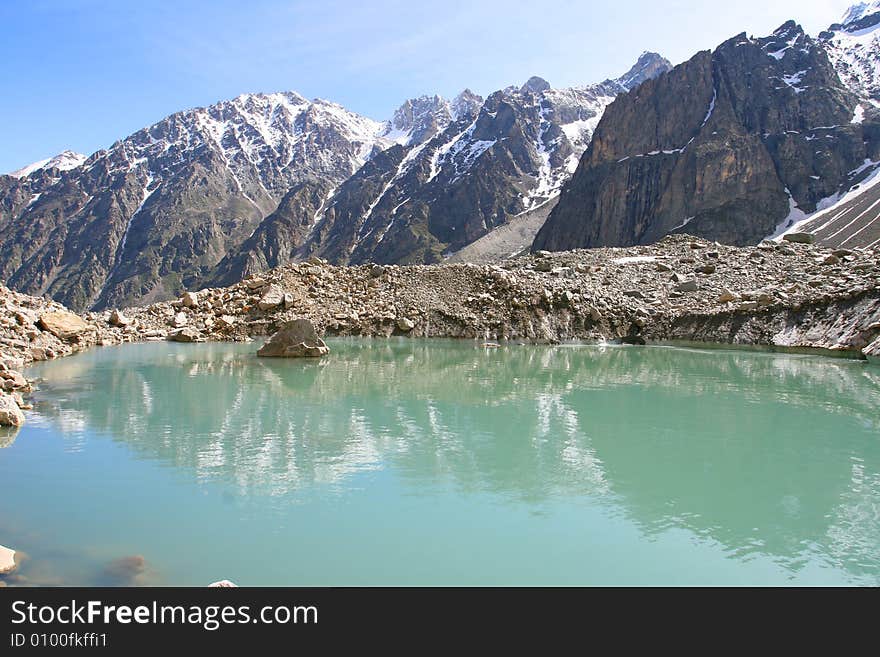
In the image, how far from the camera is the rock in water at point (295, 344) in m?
28.5

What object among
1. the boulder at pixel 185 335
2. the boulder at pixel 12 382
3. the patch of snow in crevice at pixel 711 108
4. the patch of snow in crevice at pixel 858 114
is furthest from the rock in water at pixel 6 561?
the patch of snow in crevice at pixel 858 114

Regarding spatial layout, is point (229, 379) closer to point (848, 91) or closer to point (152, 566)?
point (152, 566)

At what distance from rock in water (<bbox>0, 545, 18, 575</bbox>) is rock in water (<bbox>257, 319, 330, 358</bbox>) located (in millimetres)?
21873

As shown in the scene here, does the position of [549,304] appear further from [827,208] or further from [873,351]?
[827,208]

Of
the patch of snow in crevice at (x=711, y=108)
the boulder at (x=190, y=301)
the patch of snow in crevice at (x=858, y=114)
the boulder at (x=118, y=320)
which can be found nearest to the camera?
the boulder at (x=118, y=320)

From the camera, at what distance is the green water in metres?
6.82

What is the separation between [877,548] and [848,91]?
180 metres

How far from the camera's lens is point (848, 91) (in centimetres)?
15050

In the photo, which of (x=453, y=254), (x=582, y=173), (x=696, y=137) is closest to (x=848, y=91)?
(x=696, y=137)

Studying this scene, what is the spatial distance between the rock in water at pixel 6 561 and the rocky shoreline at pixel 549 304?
27.4 meters

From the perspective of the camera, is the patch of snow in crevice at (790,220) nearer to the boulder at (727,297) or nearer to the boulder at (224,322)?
the boulder at (727,297)

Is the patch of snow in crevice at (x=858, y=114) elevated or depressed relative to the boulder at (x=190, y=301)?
elevated

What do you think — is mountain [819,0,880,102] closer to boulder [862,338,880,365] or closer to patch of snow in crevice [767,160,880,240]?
patch of snow in crevice [767,160,880,240]

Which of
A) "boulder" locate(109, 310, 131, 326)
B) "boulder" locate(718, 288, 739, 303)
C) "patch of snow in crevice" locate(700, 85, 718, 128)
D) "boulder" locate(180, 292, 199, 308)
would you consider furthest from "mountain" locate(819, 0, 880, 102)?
"boulder" locate(109, 310, 131, 326)
